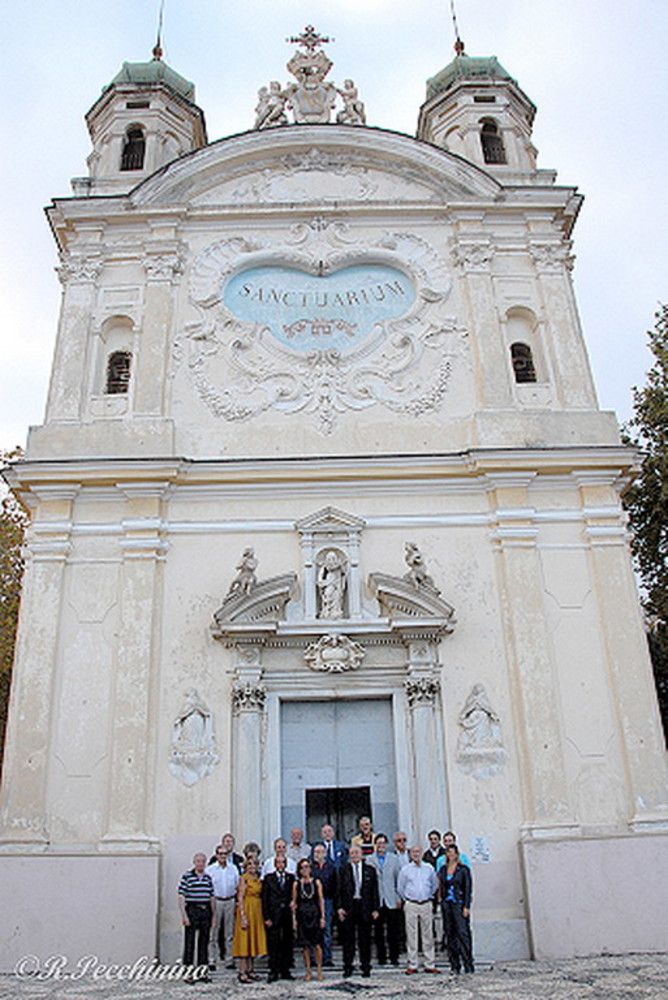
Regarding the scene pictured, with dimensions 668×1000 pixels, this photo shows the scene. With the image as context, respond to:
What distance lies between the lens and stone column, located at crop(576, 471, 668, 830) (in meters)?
11.4

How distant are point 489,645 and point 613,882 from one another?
11.0ft

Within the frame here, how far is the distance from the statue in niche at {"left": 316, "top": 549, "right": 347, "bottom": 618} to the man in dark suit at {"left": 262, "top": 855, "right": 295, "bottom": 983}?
3.76m

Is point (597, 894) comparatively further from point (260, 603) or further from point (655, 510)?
point (655, 510)

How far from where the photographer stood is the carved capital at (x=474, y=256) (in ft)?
50.3

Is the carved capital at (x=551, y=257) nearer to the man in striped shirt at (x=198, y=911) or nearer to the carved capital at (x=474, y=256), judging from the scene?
the carved capital at (x=474, y=256)

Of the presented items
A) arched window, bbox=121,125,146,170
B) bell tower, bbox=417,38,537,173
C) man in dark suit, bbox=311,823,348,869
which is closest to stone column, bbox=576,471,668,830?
man in dark suit, bbox=311,823,348,869

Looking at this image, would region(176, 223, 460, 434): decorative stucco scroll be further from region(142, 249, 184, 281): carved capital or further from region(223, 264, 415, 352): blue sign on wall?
region(142, 249, 184, 281): carved capital

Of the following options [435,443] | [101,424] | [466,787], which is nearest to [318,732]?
[466,787]

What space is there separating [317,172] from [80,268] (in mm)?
4870

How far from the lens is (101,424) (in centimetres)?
1372

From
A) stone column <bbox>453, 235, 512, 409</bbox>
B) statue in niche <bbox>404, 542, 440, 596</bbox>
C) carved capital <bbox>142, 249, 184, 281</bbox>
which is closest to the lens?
statue in niche <bbox>404, 542, 440, 596</bbox>

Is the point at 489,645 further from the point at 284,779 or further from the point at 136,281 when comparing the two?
the point at 136,281

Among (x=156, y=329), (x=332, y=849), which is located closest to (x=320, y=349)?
(x=156, y=329)

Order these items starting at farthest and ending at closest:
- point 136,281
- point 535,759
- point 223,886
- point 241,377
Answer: point 136,281 → point 241,377 → point 535,759 → point 223,886
